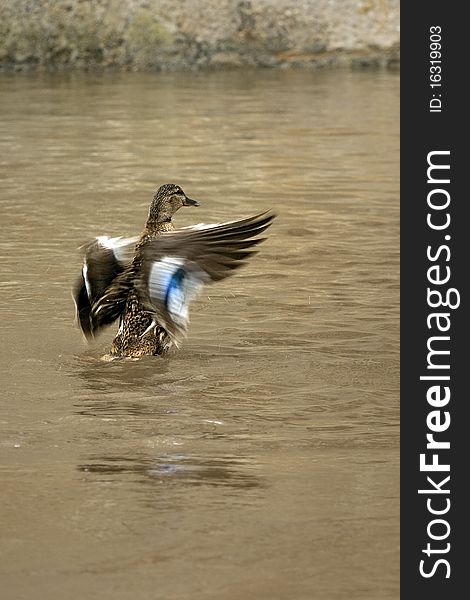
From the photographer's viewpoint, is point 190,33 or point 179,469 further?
point 190,33

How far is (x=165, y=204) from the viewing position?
7488mm

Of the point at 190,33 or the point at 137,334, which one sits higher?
the point at 190,33

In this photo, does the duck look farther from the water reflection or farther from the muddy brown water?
the water reflection

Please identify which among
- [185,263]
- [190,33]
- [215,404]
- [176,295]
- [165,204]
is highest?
[190,33]

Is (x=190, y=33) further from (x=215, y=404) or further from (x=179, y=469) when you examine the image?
(x=179, y=469)

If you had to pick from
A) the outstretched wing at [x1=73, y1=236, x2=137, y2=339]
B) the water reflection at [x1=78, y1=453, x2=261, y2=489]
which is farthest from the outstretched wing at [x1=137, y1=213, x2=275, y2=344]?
the water reflection at [x1=78, y1=453, x2=261, y2=489]

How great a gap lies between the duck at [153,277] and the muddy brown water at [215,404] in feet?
0.50

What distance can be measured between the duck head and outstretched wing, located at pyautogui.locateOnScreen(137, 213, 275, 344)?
70 centimetres

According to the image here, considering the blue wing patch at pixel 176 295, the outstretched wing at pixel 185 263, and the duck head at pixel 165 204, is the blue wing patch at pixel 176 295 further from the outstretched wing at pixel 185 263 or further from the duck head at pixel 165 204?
the duck head at pixel 165 204

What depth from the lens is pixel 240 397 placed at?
20.5 feet

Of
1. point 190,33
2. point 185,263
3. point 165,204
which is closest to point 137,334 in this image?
point 185,263

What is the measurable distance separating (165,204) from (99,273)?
67 centimetres

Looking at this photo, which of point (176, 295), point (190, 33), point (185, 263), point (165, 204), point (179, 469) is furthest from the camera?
point (190, 33)

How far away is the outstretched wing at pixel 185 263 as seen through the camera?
648 centimetres
